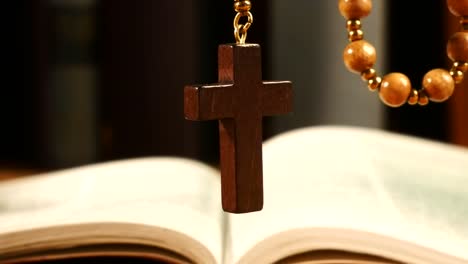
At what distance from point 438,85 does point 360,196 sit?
6.5 inches

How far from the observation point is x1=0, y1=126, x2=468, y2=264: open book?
0.74 metres

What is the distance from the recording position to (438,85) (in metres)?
0.89

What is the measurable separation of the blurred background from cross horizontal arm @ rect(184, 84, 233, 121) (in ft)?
3.68

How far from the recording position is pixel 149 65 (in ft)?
6.52

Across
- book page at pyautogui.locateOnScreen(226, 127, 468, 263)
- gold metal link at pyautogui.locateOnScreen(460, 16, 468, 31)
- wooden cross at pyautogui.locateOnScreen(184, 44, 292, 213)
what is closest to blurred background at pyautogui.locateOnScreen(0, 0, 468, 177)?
book page at pyautogui.locateOnScreen(226, 127, 468, 263)

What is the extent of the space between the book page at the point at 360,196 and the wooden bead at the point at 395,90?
123 mm

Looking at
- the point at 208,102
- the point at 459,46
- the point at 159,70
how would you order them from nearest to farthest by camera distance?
the point at 208,102
the point at 459,46
the point at 159,70

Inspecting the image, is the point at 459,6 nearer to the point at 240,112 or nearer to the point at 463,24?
the point at 463,24

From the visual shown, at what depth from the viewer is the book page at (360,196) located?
74 centimetres

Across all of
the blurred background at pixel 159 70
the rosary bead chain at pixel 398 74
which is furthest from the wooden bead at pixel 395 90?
the blurred background at pixel 159 70

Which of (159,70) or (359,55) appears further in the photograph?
(159,70)

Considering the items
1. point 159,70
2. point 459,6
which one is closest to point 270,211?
point 459,6

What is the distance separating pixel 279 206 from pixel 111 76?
1205 millimetres

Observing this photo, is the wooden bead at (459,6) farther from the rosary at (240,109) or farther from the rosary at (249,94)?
the rosary at (240,109)
